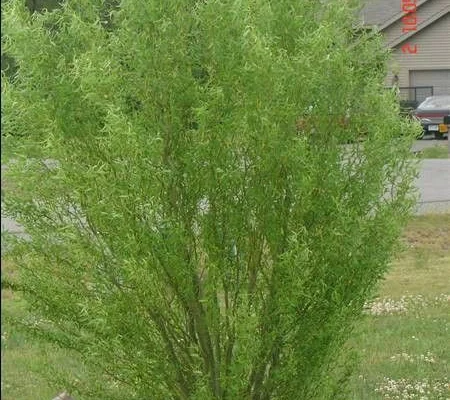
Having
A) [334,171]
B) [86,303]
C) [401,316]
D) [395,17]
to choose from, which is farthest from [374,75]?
[395,17]

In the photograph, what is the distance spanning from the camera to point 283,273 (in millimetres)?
4207

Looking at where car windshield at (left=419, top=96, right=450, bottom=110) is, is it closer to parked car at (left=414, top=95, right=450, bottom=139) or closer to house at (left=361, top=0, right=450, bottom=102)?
parked car at (left=414, top=95, right=450, bottom=139)

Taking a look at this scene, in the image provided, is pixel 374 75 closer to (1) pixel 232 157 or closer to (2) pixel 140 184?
(1) pixel 232 157

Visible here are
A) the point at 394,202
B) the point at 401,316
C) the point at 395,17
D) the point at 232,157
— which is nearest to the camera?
the point at 232,157

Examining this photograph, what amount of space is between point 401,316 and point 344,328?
4661mm

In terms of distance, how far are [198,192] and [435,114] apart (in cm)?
2761

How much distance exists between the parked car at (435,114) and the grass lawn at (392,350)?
64.3 feet

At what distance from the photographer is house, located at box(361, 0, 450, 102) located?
36.7 metres

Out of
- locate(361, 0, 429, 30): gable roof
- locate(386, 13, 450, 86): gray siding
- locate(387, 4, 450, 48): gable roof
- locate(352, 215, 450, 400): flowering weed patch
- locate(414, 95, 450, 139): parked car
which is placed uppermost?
locate(361, 0, 429, 30): gable roof

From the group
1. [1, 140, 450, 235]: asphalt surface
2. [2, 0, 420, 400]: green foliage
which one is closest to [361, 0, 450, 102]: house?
[1, 140, 450, 235]: asphalt surface

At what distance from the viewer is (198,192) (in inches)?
167

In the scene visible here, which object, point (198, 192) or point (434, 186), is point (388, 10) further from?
point (198, 192)

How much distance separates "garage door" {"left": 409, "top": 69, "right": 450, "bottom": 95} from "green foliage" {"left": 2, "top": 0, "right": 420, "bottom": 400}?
35.1 m

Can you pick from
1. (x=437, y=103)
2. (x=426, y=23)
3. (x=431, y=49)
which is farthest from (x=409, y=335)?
(x=431, y=49)
